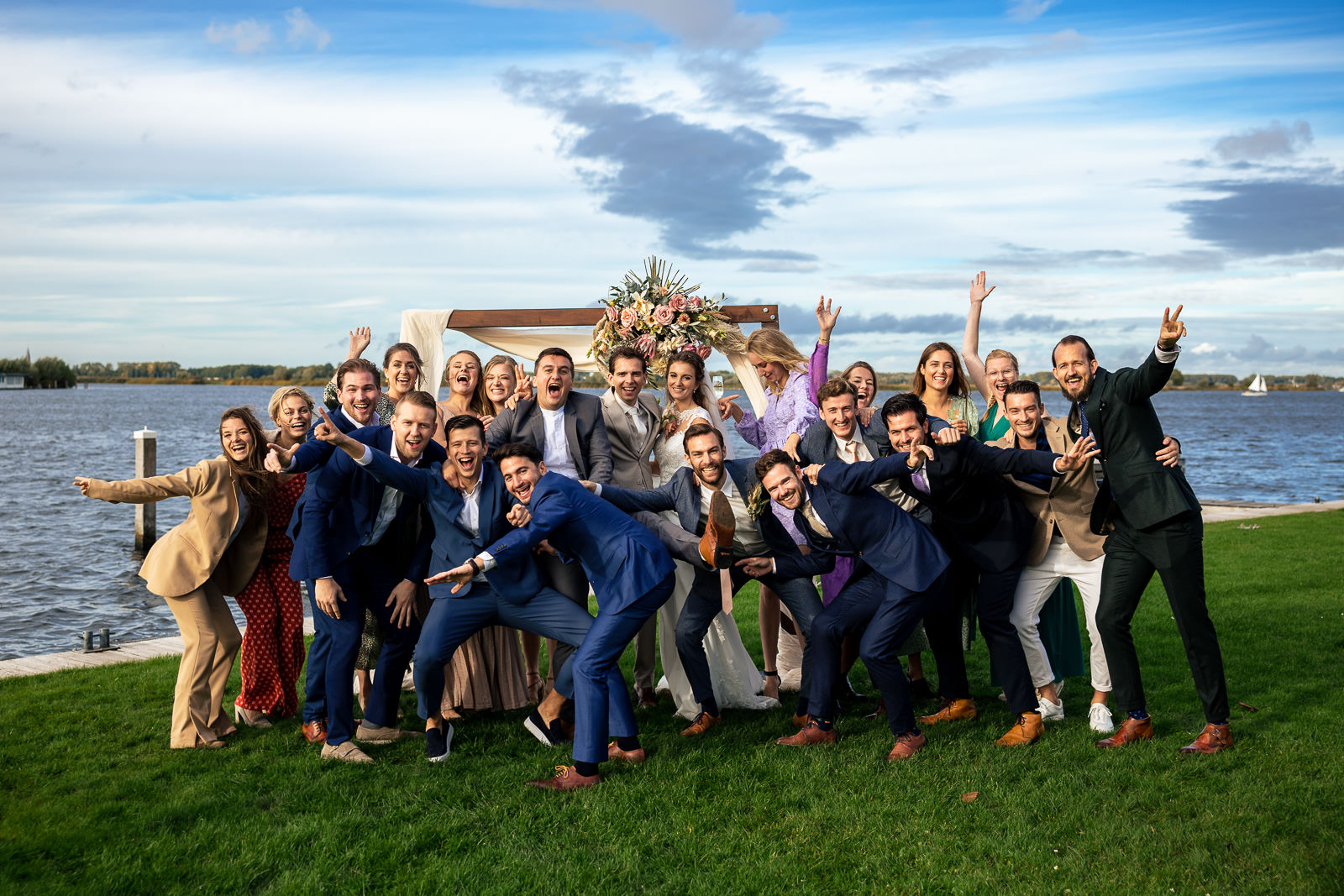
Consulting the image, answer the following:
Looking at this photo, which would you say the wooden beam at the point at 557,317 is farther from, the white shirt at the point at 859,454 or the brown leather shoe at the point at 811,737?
the brown leather shoe at the point at 811,737

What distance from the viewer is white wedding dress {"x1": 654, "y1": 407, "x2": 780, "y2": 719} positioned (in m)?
6.86

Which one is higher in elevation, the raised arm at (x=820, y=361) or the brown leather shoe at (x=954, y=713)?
the raised arm at (x=820, y=361)

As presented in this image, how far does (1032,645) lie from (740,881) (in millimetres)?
2925

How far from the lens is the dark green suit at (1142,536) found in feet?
18.7

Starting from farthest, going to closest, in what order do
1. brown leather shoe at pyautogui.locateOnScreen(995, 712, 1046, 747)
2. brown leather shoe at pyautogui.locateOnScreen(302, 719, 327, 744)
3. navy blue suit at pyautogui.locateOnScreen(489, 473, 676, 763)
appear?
1. brown leather shoe at pyautogui.locateOnScreen(302, 719, 327, 744)
2. brown leather shoe at pyautogui.locateOnScreen(995, 712, 1046, 747)
3. navy blue suit at pyautogui.locateOnScreen(489, 473, 676, 763)

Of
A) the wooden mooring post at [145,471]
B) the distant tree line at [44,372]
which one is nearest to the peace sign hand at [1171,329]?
the wooden mooring post at [145,471]

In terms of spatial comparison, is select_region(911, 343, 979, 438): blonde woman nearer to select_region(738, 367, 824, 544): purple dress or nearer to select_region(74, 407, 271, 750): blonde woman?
select_region(738, 367, 824, 544): purple dress

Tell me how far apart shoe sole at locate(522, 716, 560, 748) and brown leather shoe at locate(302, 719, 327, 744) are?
127 cm

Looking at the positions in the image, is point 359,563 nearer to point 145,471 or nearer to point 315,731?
point 315,731

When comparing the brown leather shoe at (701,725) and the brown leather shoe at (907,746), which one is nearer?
the brown leather shoe at (907,746)

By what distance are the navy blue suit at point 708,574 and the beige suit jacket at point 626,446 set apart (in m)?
0.40

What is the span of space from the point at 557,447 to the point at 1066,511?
3350 millimetres

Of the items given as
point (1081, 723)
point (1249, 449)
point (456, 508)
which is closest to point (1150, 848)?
point (1081, 723)

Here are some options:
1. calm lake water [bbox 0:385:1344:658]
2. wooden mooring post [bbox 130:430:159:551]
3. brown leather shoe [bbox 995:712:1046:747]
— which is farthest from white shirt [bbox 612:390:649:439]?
wooden mooring post [bbox 130:430:159:551]
